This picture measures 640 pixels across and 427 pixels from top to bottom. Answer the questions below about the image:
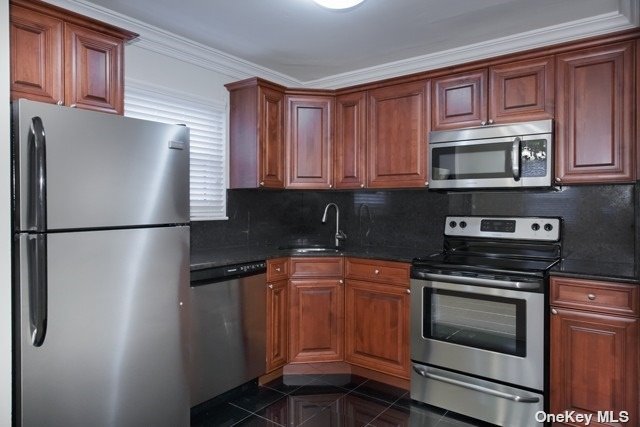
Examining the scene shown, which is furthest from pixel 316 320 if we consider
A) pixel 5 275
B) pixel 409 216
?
pixel 5 275

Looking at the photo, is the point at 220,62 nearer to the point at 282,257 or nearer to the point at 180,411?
the point at 282,257

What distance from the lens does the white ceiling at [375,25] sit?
8.00 feet

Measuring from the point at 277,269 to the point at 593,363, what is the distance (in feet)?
6.28

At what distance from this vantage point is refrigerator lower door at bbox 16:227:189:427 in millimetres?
1722

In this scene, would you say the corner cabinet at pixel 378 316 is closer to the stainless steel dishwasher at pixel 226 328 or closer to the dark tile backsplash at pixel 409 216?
the dark tile backsplash at pixel 409 216

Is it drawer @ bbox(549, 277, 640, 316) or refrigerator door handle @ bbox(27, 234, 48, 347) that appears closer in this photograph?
refrigerator door handle @ bbox(27, 234, 48, 347)

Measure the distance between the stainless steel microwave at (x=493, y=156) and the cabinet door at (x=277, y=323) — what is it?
1293mm

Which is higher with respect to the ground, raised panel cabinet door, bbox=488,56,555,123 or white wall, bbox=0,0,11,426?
raised panel cabinet door, bbox=488,56,555,123

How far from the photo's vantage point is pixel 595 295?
86.1 inches

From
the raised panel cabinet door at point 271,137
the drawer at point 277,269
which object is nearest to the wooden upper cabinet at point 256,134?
the raised panel cabinet door at point 271,137

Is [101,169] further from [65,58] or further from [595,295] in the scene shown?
[595,295]

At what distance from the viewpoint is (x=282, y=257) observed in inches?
118

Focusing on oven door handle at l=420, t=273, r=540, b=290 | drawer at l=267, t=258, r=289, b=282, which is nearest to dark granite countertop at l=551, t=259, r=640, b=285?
oven door handle at l=420, t=273, r=540, b=290

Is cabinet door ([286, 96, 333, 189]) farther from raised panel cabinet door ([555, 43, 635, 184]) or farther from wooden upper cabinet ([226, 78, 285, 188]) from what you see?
raised panel cabinet door ([555, 43, 635, 184])
